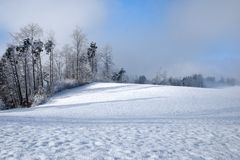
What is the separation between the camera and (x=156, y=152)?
8578 mm

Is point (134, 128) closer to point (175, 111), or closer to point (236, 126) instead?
point (236, 126)

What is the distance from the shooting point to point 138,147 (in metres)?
9.02

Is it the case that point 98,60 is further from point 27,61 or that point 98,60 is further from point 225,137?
point 225,137

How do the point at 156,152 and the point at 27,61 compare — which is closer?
the point at 156,152

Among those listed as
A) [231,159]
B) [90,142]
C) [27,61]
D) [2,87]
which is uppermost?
[27,61]

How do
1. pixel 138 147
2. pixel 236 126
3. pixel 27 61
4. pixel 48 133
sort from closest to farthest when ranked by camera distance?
1. pixel 138 147
2. pixel 48 133
3. pixel 236 126
4. pixel 27 61

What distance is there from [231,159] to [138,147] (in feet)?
9.66

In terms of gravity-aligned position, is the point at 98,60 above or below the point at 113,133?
above

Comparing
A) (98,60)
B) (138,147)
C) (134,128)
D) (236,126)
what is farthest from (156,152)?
(98,60)

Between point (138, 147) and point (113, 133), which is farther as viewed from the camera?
point (113, 133)

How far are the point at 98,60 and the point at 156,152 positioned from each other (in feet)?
211

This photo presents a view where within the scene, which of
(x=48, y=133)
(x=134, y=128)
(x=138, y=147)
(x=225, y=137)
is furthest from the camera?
(x=134, y=128)

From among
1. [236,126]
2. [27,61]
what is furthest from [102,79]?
[236,126]

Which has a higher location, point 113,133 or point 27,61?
point 27,61
